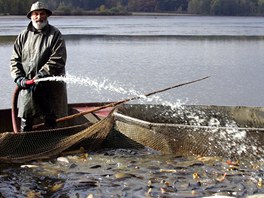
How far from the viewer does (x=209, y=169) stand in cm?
711

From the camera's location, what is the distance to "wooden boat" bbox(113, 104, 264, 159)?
24.1 feet

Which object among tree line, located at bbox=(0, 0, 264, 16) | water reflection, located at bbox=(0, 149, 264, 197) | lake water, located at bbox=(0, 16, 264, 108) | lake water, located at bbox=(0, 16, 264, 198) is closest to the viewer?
water reflection, located at bbox=(0, 149, 264, 197)

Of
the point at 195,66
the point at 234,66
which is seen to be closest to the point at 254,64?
the point at 234,66

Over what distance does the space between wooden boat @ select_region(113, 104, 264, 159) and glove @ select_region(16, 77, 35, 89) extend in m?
1.44

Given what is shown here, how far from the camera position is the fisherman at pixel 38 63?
7.46 meters

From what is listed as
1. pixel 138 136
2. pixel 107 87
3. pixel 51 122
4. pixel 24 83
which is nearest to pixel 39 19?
pixel 24 83

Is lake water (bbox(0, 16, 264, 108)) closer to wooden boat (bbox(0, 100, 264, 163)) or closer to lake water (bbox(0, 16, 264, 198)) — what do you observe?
lake water (bbox(0, 16, 264, 198))

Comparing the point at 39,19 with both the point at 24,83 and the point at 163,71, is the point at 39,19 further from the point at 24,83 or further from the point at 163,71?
the point at 163,71

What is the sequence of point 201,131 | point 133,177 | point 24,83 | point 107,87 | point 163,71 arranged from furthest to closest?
point 163,71 < point 107,87 < point 201,131 < point 24,83 < point 133,177

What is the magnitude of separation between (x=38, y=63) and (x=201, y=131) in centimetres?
238

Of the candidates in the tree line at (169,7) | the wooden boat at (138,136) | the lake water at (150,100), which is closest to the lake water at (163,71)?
the lake water at (150,100)

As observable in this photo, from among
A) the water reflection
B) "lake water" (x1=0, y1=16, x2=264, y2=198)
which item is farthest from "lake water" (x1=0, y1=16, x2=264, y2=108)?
the water reflection

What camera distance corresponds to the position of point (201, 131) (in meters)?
7.48

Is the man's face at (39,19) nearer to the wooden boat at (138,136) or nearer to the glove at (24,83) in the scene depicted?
the glove at (24,83)
